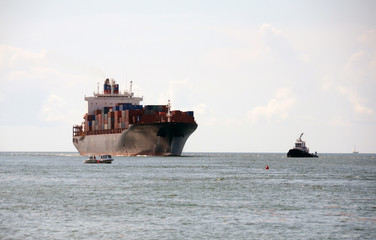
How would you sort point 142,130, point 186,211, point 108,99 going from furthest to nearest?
1. point 108,99
2. point 142,130
3. point 186,211

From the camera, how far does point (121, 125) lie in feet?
490

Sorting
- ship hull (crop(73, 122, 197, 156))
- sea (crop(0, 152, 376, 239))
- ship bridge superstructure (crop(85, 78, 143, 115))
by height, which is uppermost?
ship bridge superstructure (crop(85, 78, 143, 115))

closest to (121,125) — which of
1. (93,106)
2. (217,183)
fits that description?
(93,106)

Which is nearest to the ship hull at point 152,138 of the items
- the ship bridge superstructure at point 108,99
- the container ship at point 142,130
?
the container ship at point 142,130

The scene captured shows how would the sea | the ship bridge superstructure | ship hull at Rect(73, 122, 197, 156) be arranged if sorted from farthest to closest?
the ship bridge superstructure
ship hull at Rect(73, 122, 197, 156)
the sea

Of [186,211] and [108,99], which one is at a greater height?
[108,99]

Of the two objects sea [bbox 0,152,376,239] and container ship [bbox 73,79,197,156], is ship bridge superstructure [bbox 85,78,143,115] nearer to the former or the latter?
container ship [bbox 73,79,197,156]

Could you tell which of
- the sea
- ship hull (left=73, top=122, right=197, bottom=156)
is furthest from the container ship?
the sea

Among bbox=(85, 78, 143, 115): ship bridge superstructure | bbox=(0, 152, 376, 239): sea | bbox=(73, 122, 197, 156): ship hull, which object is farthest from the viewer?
bbox=(85, 78, 143, 115): ship bridge superstructure

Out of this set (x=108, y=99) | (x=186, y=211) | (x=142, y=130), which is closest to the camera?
(x=186, y=211)

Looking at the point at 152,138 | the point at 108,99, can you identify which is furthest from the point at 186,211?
the point at 108,99

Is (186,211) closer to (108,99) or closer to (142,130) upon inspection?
(142,130)

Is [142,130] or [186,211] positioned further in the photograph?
[142,130]

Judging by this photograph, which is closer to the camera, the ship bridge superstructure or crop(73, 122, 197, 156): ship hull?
crop(73, 122, 197, 156): ship hull
